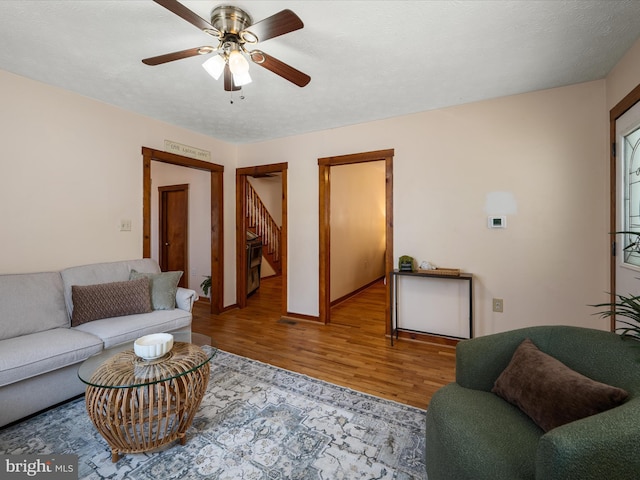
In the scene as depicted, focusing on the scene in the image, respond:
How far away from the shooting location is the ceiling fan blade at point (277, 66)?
176 centimetres

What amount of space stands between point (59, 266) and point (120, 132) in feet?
5.05

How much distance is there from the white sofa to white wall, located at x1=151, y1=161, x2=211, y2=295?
→ 2039 mm

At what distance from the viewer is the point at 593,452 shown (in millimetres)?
764

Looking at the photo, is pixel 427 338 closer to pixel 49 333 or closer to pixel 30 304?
pixel 49 333

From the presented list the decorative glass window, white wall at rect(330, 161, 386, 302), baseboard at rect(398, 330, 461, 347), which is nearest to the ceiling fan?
the decorative glass window

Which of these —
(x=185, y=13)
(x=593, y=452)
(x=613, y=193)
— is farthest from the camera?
(x=613, y=193)

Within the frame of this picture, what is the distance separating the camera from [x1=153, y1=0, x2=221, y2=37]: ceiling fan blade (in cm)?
132

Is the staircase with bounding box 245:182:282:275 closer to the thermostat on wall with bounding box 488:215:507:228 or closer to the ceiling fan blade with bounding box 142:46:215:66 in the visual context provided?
the ceiling fan blade with bounding box 142:46:215:66

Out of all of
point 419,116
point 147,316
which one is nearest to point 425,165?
point 419,116

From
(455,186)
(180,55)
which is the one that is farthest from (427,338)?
(180,55)

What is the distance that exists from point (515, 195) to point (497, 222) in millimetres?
307

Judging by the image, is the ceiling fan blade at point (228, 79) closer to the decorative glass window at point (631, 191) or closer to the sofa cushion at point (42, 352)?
the sofa cushion at point (42, 352)

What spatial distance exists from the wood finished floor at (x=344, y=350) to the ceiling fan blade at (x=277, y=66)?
235 cm

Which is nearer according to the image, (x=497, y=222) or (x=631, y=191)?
(x=631, y=191)
